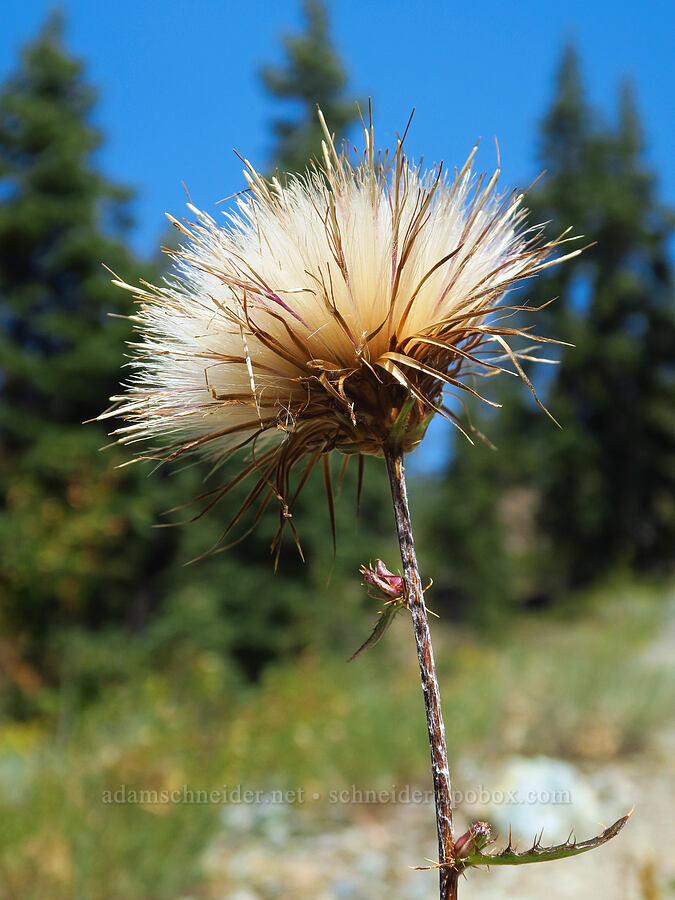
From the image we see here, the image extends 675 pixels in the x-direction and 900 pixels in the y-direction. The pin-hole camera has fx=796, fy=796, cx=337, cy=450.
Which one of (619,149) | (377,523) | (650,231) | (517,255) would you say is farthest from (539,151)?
(517,255)

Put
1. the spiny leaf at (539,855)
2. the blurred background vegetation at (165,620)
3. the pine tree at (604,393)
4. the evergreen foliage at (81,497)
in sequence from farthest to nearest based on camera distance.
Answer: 1. the pine tree at (604,393)
2. the evergreen foliage at (81,497)
3. the blurred background vegetation at (165,620)
4. the spiny leaf at (539,855)

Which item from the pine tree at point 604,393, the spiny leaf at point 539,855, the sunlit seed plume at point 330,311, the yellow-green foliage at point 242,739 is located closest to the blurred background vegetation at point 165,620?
the yellow-green foliage at point 242,739

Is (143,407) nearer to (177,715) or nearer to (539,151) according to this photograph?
(177,715)

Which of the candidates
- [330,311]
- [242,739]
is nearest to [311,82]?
[242,739]

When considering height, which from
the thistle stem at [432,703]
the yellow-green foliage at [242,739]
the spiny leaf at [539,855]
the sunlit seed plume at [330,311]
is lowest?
the spiny leaf at [539,855]

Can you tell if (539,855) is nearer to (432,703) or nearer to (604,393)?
(432,703)

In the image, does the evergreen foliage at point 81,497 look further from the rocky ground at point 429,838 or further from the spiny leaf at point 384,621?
the spiny leaf at point 384,621
